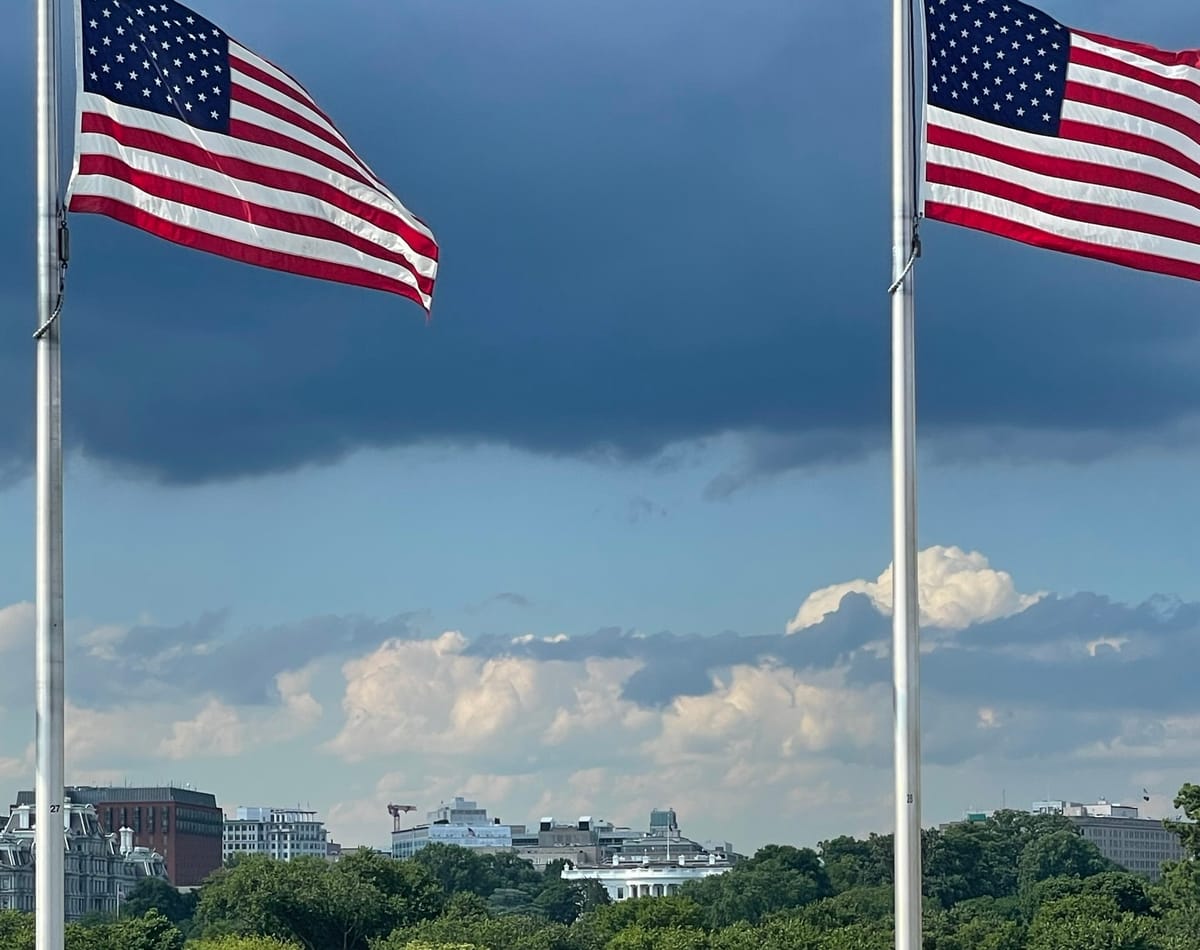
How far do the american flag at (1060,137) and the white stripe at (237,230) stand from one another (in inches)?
261

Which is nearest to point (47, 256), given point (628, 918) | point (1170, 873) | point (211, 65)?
point (211, 65)

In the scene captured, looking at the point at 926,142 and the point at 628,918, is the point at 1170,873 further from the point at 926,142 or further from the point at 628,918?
the point at 926,142

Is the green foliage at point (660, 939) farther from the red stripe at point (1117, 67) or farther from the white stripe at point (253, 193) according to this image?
the red stripe at point (1117, 67)

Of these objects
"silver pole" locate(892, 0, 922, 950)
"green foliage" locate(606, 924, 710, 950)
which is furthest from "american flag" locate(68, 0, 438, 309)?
"green foliage" locate(606, 924, 710, 950)

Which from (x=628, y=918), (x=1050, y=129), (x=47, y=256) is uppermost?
(x=1050, y=129)

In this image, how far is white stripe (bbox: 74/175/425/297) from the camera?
24.4m

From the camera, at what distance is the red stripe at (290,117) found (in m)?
25.6

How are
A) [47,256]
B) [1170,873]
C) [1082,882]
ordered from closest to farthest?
[47,256] → [1170,873] → [1082,882]

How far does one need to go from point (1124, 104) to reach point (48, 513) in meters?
13.3

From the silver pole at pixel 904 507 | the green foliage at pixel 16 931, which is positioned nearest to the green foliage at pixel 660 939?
the green foliage at pixel 16 931

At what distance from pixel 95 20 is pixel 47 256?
278cm

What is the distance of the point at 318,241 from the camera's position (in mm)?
25859

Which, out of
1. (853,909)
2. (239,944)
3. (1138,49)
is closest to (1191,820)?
(853,909)

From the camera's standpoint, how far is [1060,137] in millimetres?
25656
